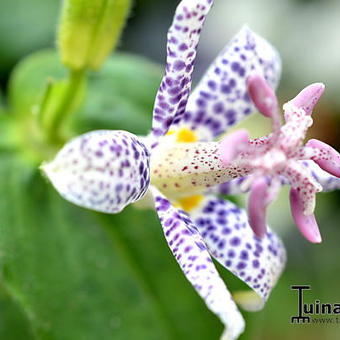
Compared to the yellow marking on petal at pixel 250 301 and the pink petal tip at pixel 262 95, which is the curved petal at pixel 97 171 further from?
the yellow marking on petal at pixel 250 301

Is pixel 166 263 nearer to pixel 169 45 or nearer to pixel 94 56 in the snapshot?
pixel 94 56

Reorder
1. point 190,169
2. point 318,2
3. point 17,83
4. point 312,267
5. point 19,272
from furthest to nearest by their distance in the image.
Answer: point 318,2 → point 312,267 → point 17,83 → point 19,272 → point 190,169

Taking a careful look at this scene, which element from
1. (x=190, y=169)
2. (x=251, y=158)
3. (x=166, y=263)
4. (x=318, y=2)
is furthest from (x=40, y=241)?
(x=318, y=2)

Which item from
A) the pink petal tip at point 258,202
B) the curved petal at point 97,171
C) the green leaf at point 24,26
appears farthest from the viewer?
the green leaf at point 24,26

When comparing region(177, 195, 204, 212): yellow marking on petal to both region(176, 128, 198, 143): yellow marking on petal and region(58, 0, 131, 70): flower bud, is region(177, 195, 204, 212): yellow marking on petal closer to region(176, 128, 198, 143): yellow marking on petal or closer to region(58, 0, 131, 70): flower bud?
region(176, 128, 198, 143): yellow marking on petal

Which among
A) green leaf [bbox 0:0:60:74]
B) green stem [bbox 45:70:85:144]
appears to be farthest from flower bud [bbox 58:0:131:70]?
green leaf [bbox 0:0:60:74]

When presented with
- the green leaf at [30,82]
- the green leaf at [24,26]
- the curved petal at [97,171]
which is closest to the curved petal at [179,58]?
the curved petal at [97,171]

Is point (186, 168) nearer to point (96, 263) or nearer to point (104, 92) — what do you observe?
point (96, 263)
